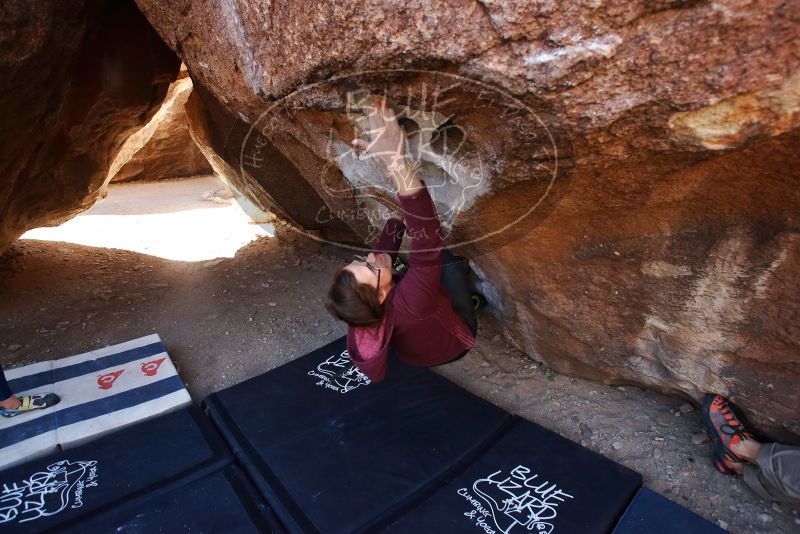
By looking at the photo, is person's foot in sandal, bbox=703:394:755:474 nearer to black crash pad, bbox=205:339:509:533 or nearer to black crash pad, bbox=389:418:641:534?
black crash pad, bbox=389:418:641:534

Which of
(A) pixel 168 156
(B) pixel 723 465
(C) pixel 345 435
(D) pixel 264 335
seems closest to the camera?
(B) pixel 723 465

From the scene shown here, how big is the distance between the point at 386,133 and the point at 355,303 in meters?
0.55

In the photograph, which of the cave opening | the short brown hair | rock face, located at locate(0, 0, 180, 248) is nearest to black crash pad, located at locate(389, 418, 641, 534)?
the short brown hair

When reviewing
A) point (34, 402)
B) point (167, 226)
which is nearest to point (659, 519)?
point (34, 402)

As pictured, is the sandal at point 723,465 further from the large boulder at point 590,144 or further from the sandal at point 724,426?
the large boulder at point 590,144

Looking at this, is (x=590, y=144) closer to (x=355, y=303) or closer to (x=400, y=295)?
(x=400, y=295)

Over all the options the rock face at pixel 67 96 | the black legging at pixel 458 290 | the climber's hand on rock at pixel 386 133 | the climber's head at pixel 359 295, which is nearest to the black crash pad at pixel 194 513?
the climber's head at pixel 359 295

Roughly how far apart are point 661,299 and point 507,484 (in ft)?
2.80

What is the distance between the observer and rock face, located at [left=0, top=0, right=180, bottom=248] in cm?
208

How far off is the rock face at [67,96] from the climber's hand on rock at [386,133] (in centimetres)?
150

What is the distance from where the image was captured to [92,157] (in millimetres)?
3318

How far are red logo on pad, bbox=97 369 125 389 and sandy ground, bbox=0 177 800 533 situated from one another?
0.32m

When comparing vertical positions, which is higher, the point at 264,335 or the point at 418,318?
the point at 418,318

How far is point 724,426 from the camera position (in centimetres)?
175
